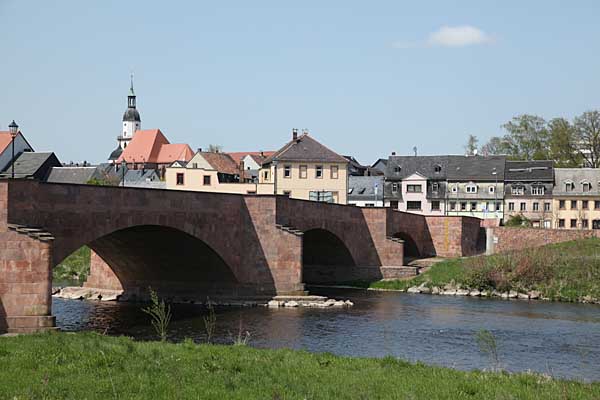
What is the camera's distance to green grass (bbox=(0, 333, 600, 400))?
1471cm

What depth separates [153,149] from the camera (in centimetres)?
14238

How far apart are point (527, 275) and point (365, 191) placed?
47.3 m

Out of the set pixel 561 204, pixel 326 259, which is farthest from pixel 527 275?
pixel 561 204

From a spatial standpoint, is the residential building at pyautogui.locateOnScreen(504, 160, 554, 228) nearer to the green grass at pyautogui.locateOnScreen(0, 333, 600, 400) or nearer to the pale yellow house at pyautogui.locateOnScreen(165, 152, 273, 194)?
the pale yellow house at pyautogui.locateOnScreen(165, 152, 273, 194)

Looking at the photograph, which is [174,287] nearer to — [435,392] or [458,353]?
[458,353]

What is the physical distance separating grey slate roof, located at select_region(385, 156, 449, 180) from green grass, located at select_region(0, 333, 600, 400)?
77.2 metres

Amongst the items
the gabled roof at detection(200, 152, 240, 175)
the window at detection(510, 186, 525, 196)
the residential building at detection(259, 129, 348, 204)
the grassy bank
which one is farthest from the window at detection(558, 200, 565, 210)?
the grassy bank

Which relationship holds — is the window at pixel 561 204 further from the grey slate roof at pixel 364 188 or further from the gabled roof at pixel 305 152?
the gabled roof at pixel 305 152

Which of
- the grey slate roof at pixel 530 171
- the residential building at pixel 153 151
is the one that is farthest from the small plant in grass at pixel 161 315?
the residential building at pixel 153 151

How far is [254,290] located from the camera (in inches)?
1736

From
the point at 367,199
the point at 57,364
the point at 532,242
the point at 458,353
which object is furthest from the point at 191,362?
the point at 367,199

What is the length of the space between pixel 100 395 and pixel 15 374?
259 cm

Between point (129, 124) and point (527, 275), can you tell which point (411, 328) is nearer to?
point (527, 275)

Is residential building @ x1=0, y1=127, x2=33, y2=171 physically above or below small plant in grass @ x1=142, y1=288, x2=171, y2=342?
above
